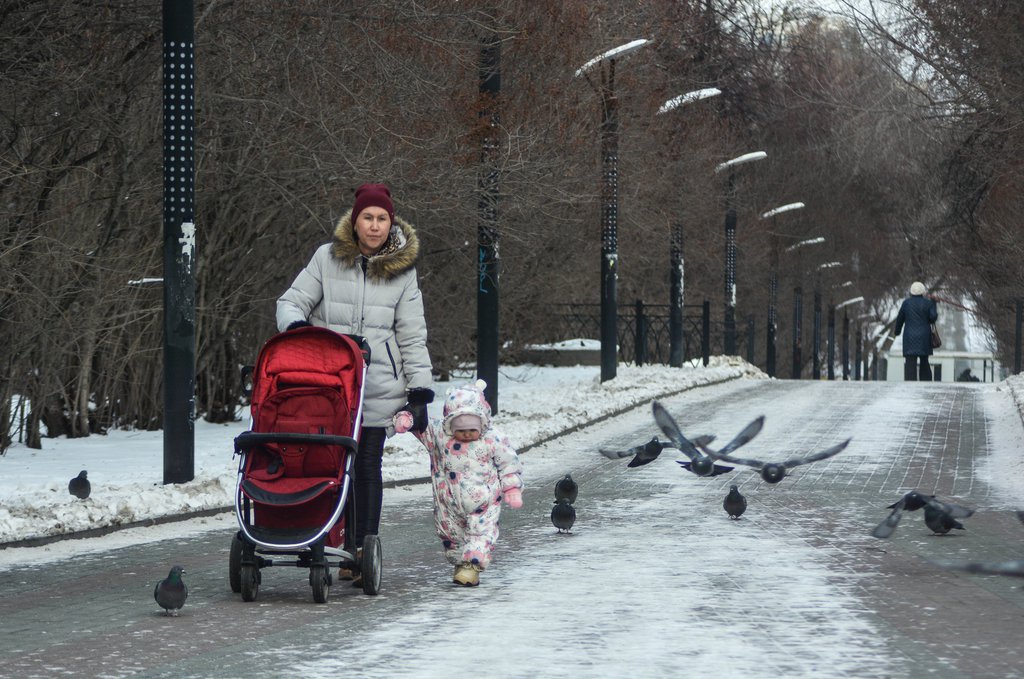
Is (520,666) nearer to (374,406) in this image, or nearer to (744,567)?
(374,406)

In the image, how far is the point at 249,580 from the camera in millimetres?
7762

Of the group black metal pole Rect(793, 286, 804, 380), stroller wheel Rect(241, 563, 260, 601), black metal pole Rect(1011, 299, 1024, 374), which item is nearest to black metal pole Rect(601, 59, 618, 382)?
stroller wheel Rect(241, 563, 260, 601)

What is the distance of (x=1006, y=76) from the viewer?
64.4 ft

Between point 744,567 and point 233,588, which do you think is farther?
point 744,567

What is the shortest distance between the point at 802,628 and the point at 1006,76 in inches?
547

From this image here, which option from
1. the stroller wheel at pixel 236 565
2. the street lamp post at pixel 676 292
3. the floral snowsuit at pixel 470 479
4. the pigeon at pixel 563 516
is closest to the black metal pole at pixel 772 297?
the street lamp post at pixel 676 292

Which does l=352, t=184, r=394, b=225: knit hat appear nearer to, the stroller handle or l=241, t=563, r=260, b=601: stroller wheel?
the stroller handle

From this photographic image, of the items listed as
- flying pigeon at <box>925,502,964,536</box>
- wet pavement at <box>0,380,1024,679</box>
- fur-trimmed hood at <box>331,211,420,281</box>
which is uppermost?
fur-trimmed hood at <box>331,211,420,281</box>

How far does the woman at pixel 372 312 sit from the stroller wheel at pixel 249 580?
1.97 ft

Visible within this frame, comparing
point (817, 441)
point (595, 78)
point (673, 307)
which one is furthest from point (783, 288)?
point (817, 441)

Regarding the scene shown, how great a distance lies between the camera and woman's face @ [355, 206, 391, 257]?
828cm

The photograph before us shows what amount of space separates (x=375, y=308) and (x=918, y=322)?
76.6 ft

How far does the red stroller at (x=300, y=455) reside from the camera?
7633 millimetres

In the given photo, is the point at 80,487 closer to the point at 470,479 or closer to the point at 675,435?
the point at 470,479
